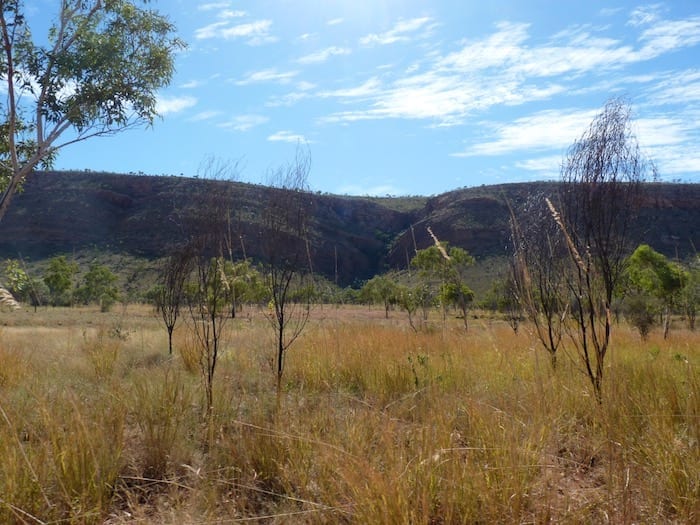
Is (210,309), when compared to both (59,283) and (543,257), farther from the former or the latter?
(59,283)

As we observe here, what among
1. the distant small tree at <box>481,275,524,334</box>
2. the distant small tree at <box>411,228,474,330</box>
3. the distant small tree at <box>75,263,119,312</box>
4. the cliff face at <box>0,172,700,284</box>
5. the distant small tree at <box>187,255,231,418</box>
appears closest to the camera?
the distant small tree at <box>411,228,474,330</box>

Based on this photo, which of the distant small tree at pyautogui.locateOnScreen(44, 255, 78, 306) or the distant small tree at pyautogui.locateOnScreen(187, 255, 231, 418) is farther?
the distant small tree at pyautogui.locateOnScreen(44, 255, 78, 306)

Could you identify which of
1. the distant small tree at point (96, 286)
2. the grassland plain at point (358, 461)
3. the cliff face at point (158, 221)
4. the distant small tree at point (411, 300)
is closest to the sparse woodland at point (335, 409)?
the grassland plain at point (358, 461)

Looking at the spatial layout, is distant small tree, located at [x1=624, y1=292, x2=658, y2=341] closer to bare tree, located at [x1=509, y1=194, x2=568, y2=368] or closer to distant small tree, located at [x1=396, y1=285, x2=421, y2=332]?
distant small tree, located at [x1=396, y1=285, x2=421, y2=332]

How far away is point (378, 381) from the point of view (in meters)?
6.22

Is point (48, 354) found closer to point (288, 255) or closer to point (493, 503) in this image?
point (288, 255)

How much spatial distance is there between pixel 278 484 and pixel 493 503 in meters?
1.49

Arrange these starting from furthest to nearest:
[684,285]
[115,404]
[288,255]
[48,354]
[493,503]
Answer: [684,285], [48,354], [288,255], [115,404], [493,503]

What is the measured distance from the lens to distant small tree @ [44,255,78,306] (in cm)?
3767

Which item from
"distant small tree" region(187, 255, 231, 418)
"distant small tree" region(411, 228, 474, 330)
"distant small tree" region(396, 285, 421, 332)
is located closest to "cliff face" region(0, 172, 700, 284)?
"distant small tree" region(411, 228, 474, 330)

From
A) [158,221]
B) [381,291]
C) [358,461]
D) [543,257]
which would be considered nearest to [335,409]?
[358,461]

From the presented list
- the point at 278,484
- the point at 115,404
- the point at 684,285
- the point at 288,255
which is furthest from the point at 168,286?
the point at 684,285

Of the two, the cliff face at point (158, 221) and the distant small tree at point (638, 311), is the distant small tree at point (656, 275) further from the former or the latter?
the cliff face at point (158, 221)

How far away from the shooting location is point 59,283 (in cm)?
4072
